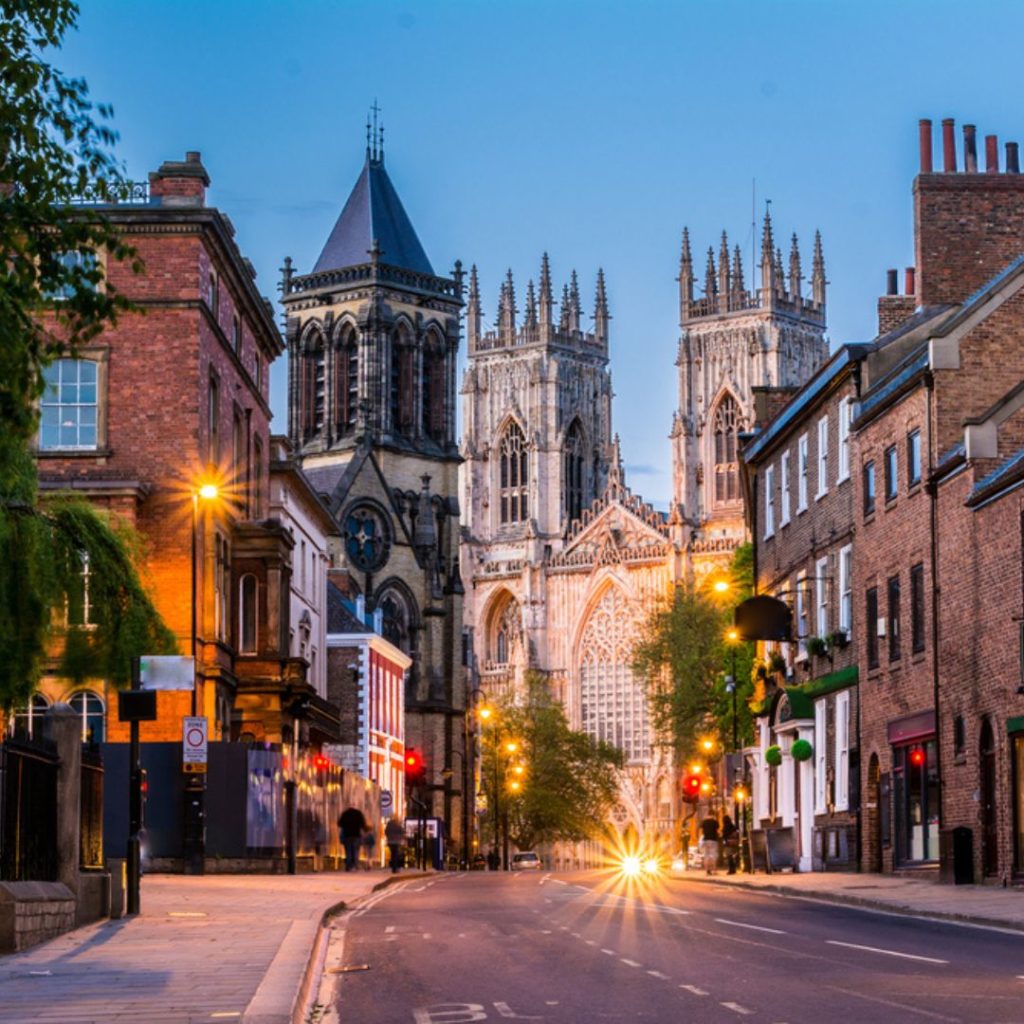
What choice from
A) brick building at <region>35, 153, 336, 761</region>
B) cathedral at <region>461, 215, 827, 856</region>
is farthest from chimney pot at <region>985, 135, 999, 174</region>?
cathedral at <region>461, 215, 827, 856</region>

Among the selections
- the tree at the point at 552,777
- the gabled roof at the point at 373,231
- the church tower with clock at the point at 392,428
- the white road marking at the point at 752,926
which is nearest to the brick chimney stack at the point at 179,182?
the white road marking at the point at 752,926

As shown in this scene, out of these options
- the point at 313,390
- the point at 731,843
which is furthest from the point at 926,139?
the point at 313,390

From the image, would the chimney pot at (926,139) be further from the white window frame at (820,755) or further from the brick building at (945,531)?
the white window frame at (820,755)

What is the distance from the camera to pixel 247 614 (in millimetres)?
57281

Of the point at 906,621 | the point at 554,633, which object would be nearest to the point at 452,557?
the point at 554,633

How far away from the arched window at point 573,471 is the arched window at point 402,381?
150ft

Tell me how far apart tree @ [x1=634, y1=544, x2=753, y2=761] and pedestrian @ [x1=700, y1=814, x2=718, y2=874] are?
1367cm

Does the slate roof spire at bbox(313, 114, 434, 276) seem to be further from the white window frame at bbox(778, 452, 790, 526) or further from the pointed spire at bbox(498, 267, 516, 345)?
the white window frame at bbox(778, 452, 790, 526)

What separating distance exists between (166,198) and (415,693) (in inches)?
2487

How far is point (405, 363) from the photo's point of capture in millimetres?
125562

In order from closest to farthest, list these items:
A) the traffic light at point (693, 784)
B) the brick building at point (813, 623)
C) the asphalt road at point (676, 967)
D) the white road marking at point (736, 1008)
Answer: the white road marking at point (736, 1008)
the asphalt road at point (676, 967)
the brick building at point (813, 623)
the traffic light at point (693, 784)

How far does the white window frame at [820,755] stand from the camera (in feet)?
163

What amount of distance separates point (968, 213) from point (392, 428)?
258 ft

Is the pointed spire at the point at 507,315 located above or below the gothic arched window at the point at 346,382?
above
